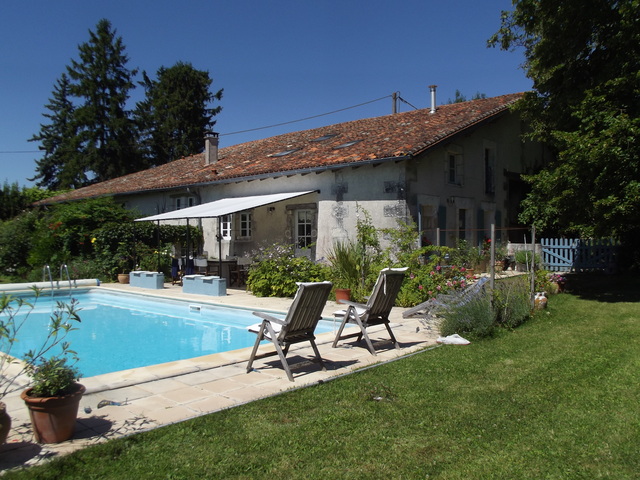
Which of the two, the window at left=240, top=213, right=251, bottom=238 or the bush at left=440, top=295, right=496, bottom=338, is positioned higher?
the window at left=240, top=213, right=251, bottom=238

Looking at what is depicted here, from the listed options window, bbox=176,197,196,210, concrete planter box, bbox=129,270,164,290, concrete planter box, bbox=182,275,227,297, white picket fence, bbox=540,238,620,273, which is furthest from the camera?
window, bbox=176,197,196,210

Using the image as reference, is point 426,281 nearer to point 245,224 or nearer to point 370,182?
point 370,182

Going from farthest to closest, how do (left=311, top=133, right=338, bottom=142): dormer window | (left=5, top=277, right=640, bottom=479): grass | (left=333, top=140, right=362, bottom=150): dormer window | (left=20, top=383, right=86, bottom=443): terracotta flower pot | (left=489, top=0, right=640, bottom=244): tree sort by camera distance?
(left=311, top=133, right=338, bottom=142): dormer window, (left=333, top=140, right=362, bottom=150): dormer window, (left=489, top=0, right=640, bottom=244): tree, (left=20, top=383, right=86, bottom=443): terracotta flower pot, (left=5, top=277, right=640, bottom=479): grass

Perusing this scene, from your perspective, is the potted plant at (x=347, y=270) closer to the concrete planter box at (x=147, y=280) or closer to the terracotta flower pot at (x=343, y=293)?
the terracotta flower pot at (x=343, y=293)

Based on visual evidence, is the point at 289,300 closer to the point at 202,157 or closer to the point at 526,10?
the point at 526,10

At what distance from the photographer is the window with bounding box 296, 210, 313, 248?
15.6 m

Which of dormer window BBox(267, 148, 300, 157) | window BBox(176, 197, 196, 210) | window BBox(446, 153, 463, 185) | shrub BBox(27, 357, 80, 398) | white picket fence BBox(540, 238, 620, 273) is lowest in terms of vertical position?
shrub BBox(27, 357, 80, 398)

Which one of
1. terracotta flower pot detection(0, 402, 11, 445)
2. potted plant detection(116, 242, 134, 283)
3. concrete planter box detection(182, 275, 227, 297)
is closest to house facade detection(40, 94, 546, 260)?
concrete planter box detection(182, 275, 227, 297)

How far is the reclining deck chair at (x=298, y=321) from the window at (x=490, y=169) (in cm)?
1279

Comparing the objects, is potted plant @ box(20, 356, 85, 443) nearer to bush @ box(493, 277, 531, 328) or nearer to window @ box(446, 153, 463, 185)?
bush @ box(493, 277, 531, 328)

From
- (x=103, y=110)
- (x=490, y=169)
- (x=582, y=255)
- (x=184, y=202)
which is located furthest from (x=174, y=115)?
(x=582, y=255)

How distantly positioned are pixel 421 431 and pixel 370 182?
10.2 meters

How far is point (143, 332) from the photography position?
10.2 m

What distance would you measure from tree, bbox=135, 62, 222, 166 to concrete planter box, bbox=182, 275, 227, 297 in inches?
1143
